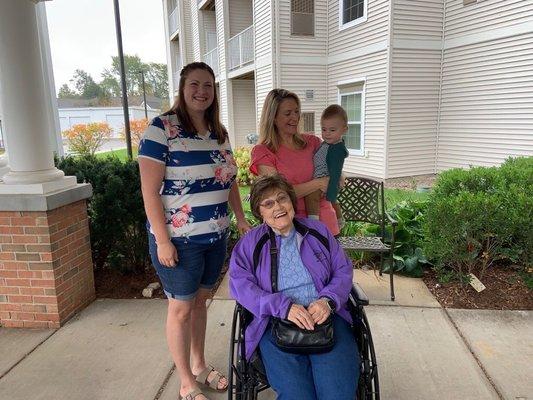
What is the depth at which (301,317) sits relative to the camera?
5.58 feet

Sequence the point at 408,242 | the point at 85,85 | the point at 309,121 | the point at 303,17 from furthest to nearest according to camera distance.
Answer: the point at 85,85
the point at 309,121
the point at 303,17
the point at 408,242

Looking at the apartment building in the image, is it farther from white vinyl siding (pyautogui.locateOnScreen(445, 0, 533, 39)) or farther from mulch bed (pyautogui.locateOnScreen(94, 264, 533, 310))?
mulch bed (pyautogui.locateOnScreen(94, 264, 533, 310))

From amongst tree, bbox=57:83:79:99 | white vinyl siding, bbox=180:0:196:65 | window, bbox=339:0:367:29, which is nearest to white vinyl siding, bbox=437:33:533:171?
window, bbox=339:0:367:29

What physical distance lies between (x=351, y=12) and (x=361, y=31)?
2.61 feet

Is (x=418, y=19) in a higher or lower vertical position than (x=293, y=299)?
higher

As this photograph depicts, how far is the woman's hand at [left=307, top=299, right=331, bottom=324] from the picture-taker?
5.65 feet

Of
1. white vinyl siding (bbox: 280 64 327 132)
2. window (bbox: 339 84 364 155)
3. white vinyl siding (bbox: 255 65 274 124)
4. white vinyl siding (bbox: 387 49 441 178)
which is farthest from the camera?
white vinyl siding (bbox: 255 65 274 124)

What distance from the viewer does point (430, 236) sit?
3.29 metres

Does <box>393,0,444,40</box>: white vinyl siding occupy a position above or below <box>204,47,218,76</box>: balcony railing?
below

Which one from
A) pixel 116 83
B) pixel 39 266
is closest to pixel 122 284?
pixel 39 266

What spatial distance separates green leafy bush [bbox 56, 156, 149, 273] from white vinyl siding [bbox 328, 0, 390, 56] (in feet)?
23.2

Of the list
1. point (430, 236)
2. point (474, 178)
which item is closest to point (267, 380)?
point (430, 236)

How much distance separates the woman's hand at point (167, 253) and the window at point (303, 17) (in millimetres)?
9787

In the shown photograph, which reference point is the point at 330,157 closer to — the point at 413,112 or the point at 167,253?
the point at 167,253
